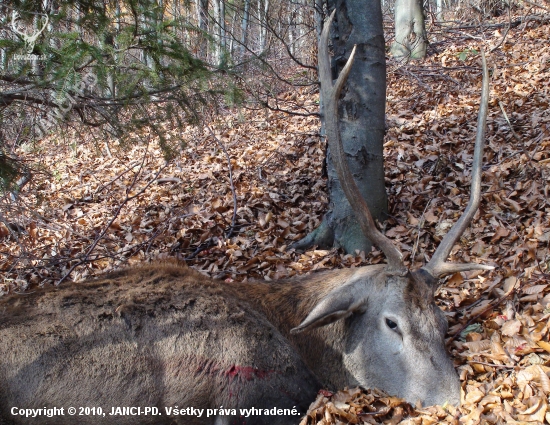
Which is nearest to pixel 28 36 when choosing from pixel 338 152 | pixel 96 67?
pixel 96 67

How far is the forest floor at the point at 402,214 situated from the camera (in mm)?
3752

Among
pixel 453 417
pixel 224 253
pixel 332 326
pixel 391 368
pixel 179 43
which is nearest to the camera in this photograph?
pixel 453 417

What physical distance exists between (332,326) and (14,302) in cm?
243

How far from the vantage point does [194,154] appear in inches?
401

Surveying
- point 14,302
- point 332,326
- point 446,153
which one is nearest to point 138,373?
point 14,302

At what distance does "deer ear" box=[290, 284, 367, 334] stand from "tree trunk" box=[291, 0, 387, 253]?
→ 184 cm

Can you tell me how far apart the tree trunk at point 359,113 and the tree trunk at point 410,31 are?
24.2 feet

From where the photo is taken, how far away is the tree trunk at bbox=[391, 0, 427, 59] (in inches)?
501

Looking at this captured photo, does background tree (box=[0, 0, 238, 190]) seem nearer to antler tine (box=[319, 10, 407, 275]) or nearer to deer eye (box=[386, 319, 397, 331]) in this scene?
antler tine (box=[319, 10, 407, 275])

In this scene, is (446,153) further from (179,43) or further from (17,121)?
(17,121)

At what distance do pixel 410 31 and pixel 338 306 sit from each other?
1068cm

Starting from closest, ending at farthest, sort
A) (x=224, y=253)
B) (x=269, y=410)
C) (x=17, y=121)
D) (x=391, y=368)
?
(x=269, y=410), (x=391, y=368), (x=17, y=121), (x=224, y=253)

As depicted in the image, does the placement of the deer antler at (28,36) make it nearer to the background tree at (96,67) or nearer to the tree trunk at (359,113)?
the background tree at (96,67)

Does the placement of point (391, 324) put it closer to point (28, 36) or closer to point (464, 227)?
point (464, 227)
